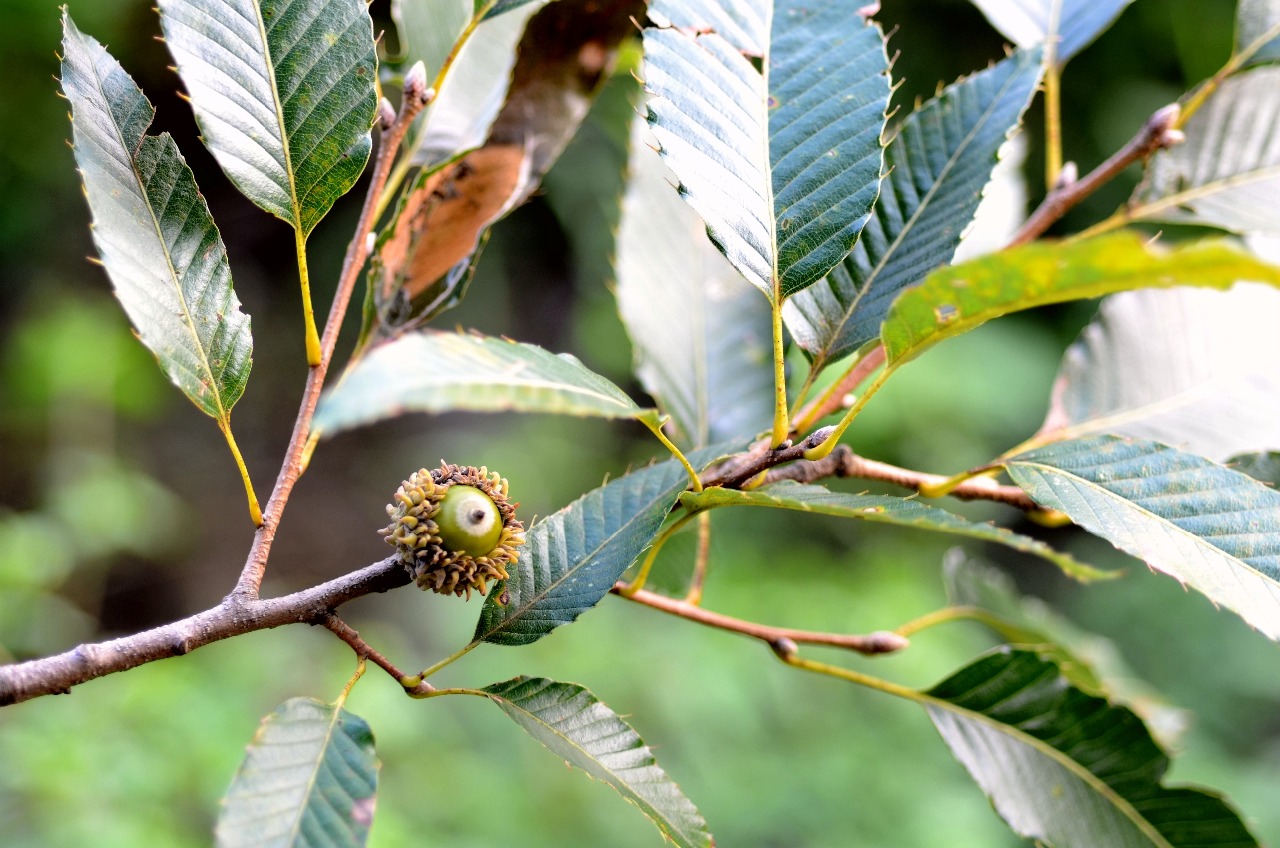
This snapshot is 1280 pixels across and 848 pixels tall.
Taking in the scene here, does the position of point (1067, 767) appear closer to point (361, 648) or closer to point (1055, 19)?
point (361, 648)

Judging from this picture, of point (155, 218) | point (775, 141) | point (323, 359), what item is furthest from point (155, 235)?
point (775, 141)

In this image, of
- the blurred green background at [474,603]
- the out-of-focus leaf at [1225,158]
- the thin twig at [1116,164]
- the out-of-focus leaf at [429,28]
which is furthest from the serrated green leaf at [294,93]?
the blurred green background at [474,603]

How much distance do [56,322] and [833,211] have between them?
3629 millimetres

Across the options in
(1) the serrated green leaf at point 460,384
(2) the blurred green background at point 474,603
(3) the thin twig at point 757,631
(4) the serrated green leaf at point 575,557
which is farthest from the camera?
(2) the blurred green background at point 474,603

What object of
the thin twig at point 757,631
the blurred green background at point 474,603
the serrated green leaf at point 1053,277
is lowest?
the blurred green background at point 474,603

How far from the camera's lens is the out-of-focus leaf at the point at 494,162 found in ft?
2.35

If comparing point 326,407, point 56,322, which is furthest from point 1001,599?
point 56,322

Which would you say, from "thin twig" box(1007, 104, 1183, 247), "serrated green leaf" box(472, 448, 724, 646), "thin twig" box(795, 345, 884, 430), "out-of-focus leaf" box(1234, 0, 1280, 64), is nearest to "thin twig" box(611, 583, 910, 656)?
"serrated green leaf" box(472, 448, 724, 646)

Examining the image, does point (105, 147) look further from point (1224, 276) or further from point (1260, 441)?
point (1260, 441)

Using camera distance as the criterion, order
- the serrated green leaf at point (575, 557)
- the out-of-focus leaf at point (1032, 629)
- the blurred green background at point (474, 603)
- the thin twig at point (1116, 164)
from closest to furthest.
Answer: the serrated green leaf at point (575, 557) → the thin twig at point (1116, 164) → the out-of-focus leaf at point (1032, 629) → the blurred green background at point (474, 603)

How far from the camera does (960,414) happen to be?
11.6ft

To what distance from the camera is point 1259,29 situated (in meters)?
0.89

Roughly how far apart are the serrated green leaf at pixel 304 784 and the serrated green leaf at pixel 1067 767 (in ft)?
1.60

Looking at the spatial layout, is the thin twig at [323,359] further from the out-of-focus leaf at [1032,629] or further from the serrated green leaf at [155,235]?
the out-of-focus leaf at [1032,629]
